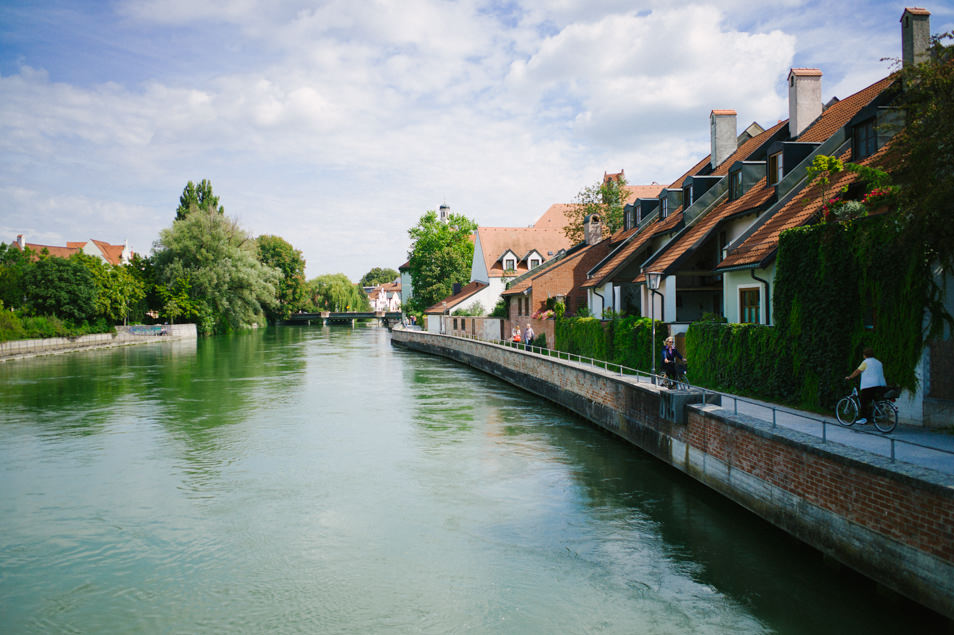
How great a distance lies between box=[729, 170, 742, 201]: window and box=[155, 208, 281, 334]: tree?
54620 millimetres

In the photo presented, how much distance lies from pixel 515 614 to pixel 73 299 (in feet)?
187

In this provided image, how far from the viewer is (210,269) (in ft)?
220

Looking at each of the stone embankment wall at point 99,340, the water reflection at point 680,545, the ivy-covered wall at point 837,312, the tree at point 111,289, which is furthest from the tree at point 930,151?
the tree at point 111,289

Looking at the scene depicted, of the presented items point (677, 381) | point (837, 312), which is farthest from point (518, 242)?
point (837, 312)

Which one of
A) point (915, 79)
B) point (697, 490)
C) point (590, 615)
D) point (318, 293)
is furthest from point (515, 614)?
point (318, 293)

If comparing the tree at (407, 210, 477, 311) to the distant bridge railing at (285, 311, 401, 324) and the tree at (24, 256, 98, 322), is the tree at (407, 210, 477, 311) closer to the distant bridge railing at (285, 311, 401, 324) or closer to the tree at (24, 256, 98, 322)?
the tree at (24, 256, 98, 322)

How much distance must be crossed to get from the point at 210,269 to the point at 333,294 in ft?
150

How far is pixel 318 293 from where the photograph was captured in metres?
115

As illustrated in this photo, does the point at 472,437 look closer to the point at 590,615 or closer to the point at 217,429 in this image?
the point at 217,429

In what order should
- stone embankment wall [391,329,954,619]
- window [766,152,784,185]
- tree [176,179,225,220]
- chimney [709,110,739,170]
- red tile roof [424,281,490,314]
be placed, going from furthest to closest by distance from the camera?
tree [176,179,225,220] < red tile roof [424,281,490,314] < chimney [709,110,739,170] < window [766,152,784,185] < stone embankment wall [391,329,954,619]

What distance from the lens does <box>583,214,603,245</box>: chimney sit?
3822 centimetres

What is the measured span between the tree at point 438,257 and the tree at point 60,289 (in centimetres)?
2778

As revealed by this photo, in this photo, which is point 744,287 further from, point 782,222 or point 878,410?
point 878,410

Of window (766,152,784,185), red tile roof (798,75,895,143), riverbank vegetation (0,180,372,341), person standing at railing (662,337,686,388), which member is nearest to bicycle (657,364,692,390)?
person standing at railing (662,337,686,388)
